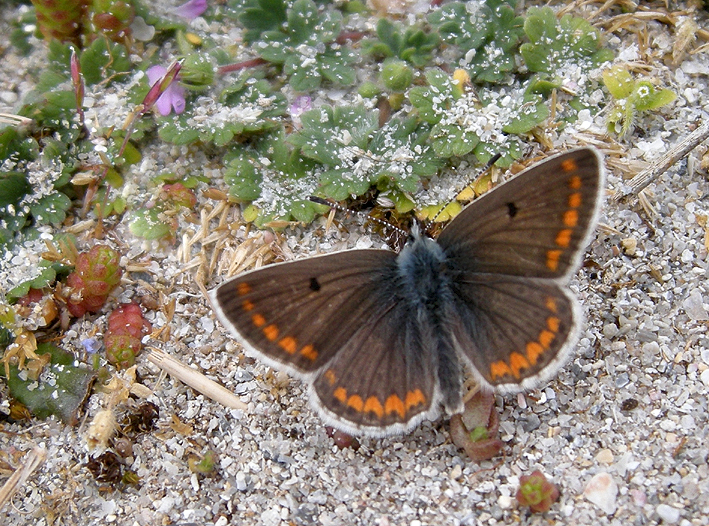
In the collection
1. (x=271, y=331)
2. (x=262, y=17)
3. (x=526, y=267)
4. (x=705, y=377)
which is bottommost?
(x=705, y=377)

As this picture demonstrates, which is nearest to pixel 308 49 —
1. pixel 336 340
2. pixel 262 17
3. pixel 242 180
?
pixel 262 17

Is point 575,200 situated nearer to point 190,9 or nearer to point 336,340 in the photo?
point 336,340

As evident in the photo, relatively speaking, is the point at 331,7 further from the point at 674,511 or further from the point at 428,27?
the point at 674,511

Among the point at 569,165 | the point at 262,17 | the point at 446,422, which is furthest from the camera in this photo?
the point at 262,17

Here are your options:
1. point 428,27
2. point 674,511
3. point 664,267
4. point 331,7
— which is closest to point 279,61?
point 331,7

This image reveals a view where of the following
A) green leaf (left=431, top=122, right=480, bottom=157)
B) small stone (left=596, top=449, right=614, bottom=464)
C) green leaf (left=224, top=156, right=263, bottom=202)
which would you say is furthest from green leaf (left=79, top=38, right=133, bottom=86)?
small stone (left=596, top=449, right=614, bottom=464)

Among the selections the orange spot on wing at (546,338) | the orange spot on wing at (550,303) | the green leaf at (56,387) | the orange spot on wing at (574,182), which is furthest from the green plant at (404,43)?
the green leaf at (56,387)
